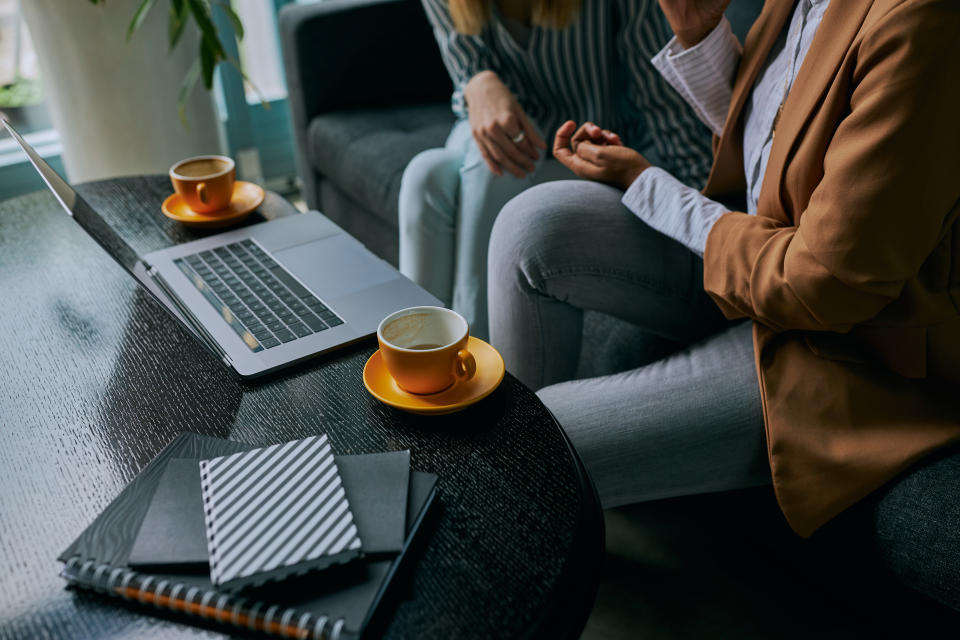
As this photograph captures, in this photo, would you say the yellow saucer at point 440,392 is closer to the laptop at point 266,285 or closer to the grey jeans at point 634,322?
the laptop at point 266,285

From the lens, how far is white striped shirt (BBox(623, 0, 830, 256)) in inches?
36.4

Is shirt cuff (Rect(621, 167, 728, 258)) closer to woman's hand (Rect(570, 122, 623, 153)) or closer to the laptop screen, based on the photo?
woman's hand (Rect(570, 122, 623, 153))

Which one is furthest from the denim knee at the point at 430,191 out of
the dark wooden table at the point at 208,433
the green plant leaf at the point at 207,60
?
the green plant leaf at the point at 207,60

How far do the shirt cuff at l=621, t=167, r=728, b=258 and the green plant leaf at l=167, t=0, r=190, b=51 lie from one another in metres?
1.05

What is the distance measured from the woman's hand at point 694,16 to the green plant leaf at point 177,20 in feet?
3.30

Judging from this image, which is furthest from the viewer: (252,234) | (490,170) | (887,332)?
(490,170)

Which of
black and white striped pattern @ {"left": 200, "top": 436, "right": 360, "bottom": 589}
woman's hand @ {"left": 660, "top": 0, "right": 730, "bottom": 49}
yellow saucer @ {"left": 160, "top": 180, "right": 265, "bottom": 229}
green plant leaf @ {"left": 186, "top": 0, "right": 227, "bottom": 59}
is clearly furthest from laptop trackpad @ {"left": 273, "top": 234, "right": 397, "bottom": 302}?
green plant leaf @ {"left": 186, "top": 0, "right": 227, "bottom": 59}

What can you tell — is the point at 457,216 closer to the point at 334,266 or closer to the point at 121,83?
the point at 334,266

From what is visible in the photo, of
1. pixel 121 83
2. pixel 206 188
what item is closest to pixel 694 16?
pixel 206 188

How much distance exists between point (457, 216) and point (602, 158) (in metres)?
0.35

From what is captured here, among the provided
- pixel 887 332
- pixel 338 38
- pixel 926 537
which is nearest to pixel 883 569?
pixel 926 537

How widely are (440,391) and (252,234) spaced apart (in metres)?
0.45

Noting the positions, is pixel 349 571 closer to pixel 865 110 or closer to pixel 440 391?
pixel 440 391

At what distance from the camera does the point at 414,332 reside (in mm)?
726
